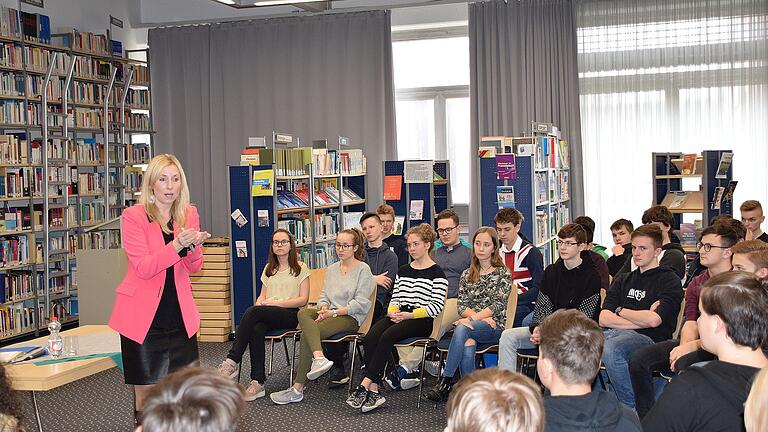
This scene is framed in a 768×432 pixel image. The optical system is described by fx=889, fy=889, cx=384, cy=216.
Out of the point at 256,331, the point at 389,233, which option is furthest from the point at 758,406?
the point at 389,233

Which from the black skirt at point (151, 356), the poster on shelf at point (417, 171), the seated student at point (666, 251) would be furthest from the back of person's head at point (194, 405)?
the poster on shelf at point (417, 171)

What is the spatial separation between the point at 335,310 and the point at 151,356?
9.67 ft

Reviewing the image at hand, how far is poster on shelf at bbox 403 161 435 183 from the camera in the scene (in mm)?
10125

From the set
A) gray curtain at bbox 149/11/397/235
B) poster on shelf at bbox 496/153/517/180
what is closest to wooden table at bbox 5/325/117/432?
poster on shelf at bbox 496/153/517/180

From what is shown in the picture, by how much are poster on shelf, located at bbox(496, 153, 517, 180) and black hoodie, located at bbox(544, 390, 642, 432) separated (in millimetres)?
6431

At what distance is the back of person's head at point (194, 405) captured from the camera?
1567 millimetres

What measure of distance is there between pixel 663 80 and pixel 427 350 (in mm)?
6569

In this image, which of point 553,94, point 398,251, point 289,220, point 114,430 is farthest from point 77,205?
point 553,94

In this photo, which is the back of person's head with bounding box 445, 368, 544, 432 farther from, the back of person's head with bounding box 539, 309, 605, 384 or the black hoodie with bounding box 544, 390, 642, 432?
the back of person's head with bounding box 539, 309, 605, 384

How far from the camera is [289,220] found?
9664 mm

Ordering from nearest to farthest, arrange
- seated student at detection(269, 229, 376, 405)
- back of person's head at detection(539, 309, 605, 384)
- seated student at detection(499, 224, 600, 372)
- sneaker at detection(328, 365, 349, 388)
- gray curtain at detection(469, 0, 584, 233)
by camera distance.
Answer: back of person's head at detection(539, 309, 605, 384) < seated student at detection(499, 224, 600, 372) < seated student at detection(269, 229, 376, 405) < sneaker at detection(328, 365, 349, 388) < gray curtain at detection(469, 0, 584, 233)

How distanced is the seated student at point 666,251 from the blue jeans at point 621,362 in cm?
59

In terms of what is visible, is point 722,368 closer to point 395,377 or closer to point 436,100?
point 395,377

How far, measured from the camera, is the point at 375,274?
7406mm
